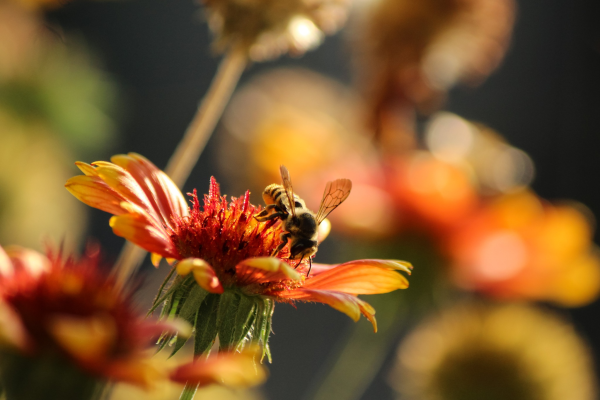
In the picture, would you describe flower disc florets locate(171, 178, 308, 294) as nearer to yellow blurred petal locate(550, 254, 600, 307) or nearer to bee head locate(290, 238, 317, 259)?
bee head locate(290, 238, 317, 259)

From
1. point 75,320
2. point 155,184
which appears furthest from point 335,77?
point 75,320

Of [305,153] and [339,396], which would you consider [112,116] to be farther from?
[339,396]

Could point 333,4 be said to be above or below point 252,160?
above

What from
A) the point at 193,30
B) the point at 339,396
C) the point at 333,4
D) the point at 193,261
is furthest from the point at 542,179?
the point at 193,261

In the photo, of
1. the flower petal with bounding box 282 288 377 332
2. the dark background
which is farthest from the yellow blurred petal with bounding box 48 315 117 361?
the dark background

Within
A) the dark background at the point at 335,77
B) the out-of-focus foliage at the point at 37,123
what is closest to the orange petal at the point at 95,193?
the out-of-focus foliage at the point at 37,123

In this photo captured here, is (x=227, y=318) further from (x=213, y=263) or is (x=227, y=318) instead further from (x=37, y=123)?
(x=37, y=123)

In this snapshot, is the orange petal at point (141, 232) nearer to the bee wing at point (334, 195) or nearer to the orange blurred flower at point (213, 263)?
the orange blurred flower at point (213, 263)
